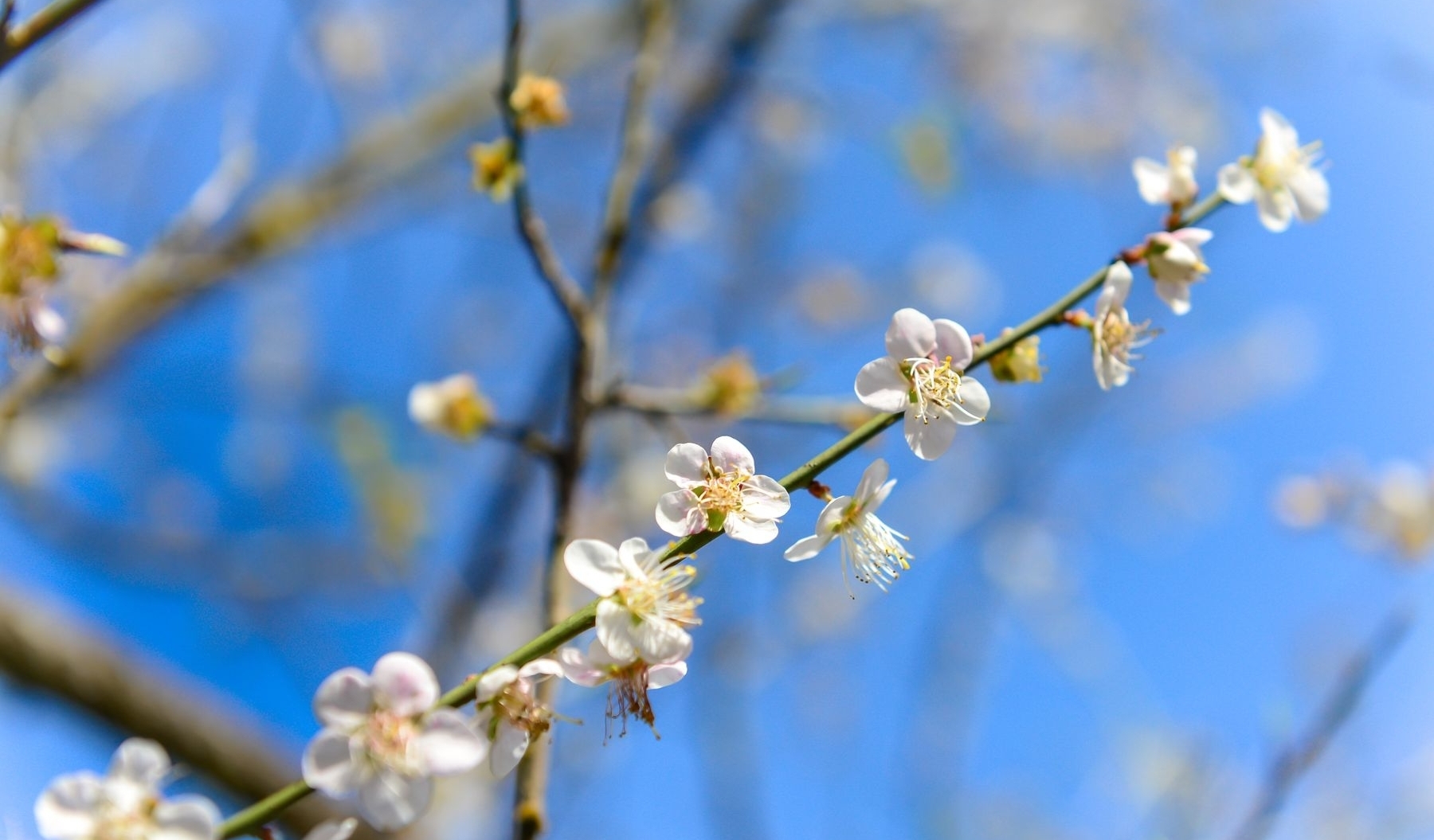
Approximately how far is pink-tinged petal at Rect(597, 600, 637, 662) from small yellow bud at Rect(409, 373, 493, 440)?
0.92m

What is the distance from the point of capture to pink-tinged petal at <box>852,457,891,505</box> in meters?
0.82

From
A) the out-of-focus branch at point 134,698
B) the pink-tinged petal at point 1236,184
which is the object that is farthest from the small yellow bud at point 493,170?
the out-of-focus branch at point 134,698

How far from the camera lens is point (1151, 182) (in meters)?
1.14

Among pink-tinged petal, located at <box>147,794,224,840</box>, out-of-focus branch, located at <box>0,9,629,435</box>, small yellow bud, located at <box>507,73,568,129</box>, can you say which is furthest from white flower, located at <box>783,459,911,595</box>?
out-of-focus branch, located at <box>0,9,629,435</box>

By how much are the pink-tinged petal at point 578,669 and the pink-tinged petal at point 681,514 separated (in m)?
0.13

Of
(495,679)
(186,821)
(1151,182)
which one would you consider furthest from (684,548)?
(1151,182)

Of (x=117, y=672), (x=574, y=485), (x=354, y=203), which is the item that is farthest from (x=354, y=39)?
Result: (x=574, y=485)

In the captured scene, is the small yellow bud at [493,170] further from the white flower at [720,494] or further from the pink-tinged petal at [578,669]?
the pink-tinged petal at [578,669]

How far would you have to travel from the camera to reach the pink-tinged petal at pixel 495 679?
0.71 m

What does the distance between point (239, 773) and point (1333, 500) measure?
309 centimetres

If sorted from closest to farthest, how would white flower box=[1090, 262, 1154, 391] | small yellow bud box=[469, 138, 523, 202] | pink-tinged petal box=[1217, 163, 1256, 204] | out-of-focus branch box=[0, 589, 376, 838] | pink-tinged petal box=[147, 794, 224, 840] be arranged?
pink-tinged petal box=[147, 794, 224, 840], white flower box=[1090, 262, 1154, 391], pink-tinged petal box=[1217, 163, 1256, 204], small yellow bud box=[469, 138, 523, 202], out-of-focus branch box=[0, 589, 376, 838]

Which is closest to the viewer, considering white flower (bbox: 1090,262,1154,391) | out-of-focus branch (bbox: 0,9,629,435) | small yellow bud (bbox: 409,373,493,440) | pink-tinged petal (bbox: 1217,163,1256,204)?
white flower (bbox: 1090,262,1154,391)

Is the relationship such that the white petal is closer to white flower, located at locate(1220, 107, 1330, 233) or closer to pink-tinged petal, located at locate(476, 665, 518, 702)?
white flower, located at locate(1220, 107, 1330, 233)

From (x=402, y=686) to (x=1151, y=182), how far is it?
1.03 meters
